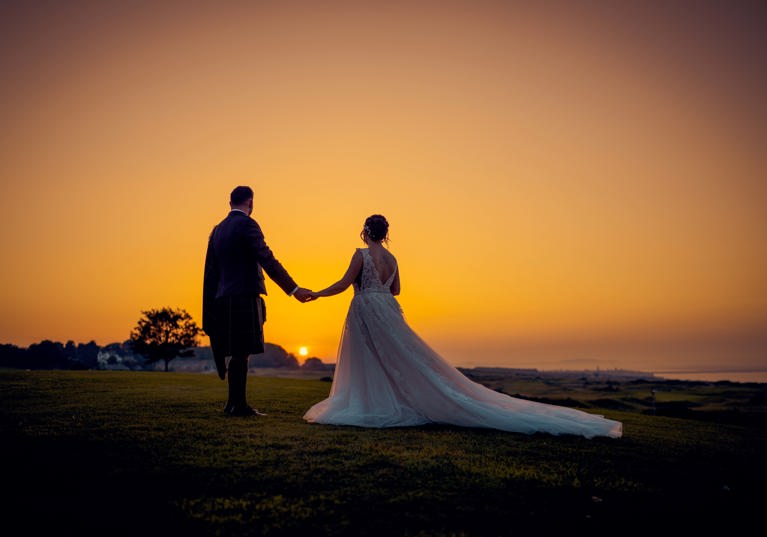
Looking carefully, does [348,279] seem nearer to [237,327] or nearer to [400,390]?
[237,327]

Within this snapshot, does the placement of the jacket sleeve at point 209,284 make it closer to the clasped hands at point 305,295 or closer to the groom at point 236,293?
the groom at point 236,293

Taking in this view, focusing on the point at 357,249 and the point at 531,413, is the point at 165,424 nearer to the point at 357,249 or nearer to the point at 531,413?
the point at 357,249

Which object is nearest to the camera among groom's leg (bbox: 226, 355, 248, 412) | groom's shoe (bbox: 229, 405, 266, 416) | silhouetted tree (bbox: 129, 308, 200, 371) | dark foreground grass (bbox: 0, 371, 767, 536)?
dark foreground grass (bbox: 0, 371, 767, 536)

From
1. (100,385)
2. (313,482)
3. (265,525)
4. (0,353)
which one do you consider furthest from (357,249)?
(0,353)

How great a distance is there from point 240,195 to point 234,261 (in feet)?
4.15

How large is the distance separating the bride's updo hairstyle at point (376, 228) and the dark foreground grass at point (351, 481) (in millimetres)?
3893

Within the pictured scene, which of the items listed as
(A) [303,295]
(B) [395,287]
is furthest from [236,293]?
(B) [395,287]

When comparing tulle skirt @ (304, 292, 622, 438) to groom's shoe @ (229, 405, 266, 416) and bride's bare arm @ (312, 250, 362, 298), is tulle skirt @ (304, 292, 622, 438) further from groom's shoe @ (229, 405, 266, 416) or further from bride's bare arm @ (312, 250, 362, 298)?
groom's shoe @ (229, 405, 266, 416)

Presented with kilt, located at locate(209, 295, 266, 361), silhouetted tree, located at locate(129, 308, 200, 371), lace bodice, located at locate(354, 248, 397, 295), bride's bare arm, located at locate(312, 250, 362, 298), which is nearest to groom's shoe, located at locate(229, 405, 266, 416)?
kilt, located at locate(209, 295, 266, 361)

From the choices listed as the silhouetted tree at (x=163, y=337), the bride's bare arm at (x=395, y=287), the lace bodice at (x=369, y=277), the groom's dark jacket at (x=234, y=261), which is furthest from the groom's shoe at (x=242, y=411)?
the silhouetted tree at (x=163, y=337)

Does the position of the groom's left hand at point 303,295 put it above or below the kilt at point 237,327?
above

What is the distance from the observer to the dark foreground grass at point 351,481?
322 cm

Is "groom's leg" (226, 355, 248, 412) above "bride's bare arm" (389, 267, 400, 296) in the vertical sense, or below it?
below

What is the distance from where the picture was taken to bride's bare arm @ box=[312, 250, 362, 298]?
363 inches
